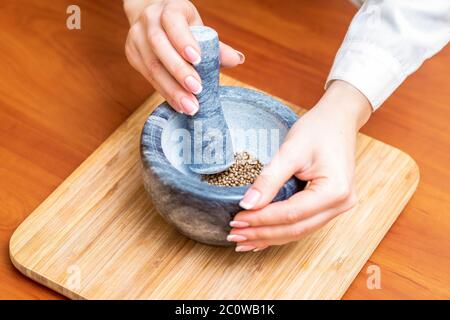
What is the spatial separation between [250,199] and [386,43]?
0.37 m

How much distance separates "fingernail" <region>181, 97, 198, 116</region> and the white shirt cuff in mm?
239

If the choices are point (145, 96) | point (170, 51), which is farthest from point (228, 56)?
point (145, 96)

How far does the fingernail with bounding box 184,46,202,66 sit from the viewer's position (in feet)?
4.25

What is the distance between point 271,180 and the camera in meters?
1.26

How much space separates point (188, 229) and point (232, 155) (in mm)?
147

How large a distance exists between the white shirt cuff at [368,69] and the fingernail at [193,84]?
235 mm

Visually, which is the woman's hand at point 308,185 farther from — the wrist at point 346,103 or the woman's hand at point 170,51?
the woman's hand at point 170,51

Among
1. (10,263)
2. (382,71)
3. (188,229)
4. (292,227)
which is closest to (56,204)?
(10,263)

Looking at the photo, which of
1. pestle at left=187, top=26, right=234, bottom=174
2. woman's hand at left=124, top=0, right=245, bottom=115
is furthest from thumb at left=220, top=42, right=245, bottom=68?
pestle at left=187, top=26, right=234, bottom=174

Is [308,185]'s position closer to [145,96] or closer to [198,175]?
[198,175]

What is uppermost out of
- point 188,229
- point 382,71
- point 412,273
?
point 382,71

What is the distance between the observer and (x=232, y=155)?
4.58 feet

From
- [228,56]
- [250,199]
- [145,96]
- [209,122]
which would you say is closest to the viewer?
[250,199]
